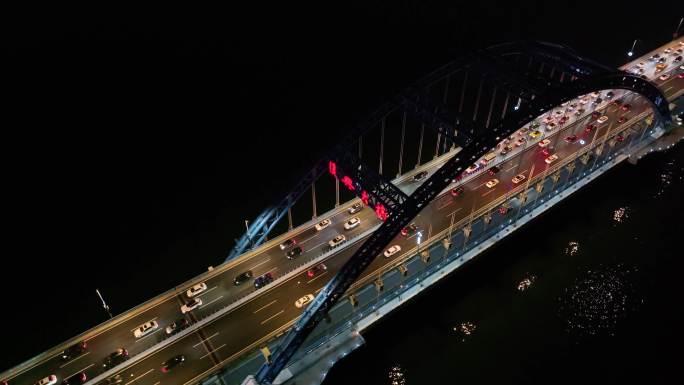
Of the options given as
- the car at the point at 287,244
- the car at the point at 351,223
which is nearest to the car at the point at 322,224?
the car at the point at 351,223

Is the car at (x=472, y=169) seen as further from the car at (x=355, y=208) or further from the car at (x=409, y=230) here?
the car at (x=355, y=208)

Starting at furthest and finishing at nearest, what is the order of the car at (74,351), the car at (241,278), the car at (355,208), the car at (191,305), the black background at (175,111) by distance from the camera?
the car at (355,208) → the black background at (175,111) → the car at (241,278) → the car at (191,305) → the car at (74,351)

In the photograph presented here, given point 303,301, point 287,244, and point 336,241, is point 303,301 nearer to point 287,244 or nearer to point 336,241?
point 287,244

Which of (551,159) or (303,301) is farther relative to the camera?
(551,159)

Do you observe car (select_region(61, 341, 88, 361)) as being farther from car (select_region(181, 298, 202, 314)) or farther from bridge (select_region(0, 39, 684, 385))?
car (select_region(181, 298, 202, 314))

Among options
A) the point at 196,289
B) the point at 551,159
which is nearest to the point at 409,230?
the point at 551,159

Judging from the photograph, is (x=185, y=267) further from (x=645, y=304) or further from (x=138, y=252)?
(x=645, y=304)

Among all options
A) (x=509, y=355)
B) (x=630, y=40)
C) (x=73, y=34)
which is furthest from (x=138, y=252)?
(x=630, y=40)
